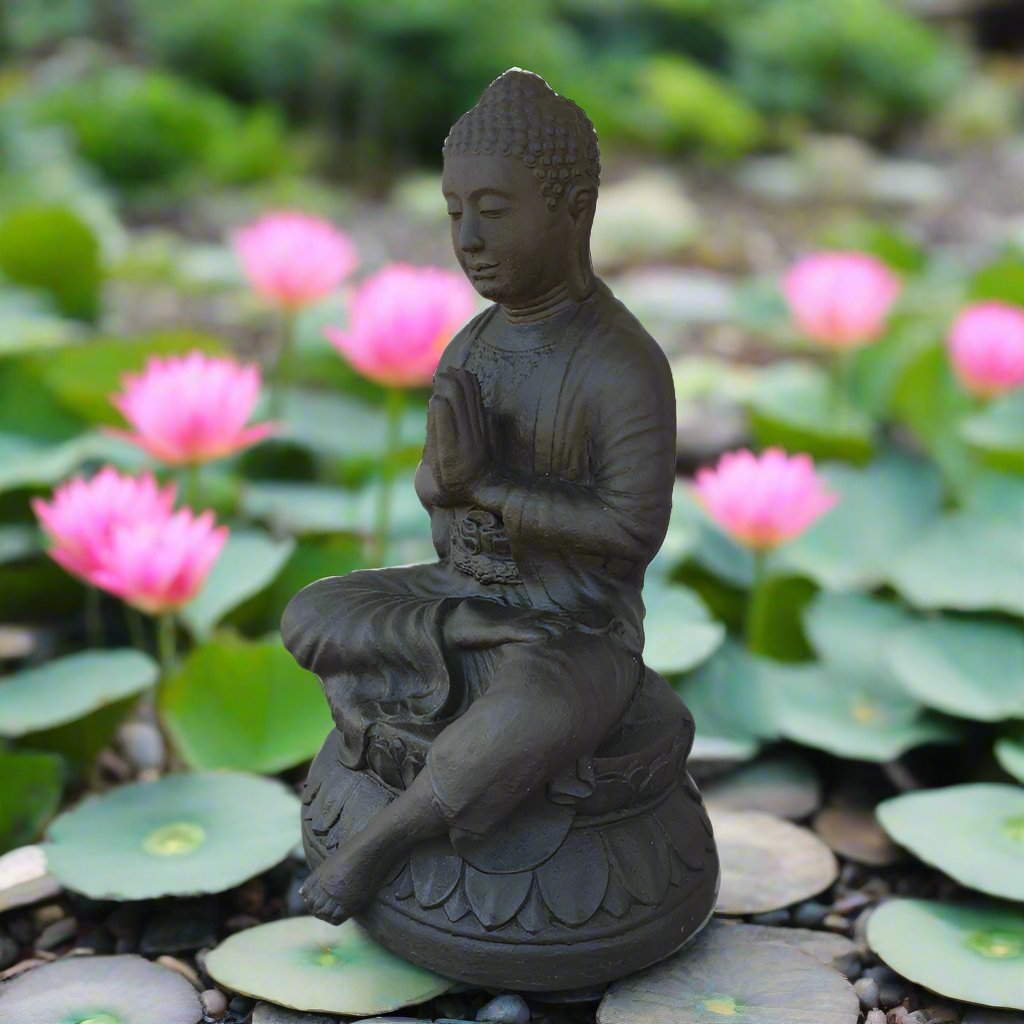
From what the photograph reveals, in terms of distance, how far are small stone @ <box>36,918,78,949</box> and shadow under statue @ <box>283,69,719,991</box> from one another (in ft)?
1.52

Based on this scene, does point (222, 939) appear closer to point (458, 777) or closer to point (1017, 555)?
point (458, 777)

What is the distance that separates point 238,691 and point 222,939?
0.50 m

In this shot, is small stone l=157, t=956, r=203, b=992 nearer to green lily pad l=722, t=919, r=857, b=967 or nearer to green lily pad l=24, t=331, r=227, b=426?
green lily pad l=722, t=919, r=857, b=967

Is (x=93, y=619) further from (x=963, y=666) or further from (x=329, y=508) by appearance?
(x=963, y=666)

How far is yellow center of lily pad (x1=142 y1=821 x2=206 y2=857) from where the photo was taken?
202 centimetres

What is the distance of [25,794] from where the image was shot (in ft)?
7.11

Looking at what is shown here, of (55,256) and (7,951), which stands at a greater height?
(55,256)

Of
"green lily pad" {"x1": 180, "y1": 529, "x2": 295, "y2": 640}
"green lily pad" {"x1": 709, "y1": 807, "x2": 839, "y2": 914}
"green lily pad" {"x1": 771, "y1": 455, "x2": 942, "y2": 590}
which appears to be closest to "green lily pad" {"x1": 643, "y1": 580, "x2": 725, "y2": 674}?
"green lily pad" {"x1": 709, "y1": 807, "x2": 839, "y2": 914}

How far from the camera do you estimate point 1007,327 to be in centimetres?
301

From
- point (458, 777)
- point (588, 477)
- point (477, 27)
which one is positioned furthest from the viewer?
point (477, 27)

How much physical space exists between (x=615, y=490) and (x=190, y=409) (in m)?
1.03

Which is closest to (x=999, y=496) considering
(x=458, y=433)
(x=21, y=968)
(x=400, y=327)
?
(x=400, y=327)

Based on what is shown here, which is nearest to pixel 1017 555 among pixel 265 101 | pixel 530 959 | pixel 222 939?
pixel 530 959

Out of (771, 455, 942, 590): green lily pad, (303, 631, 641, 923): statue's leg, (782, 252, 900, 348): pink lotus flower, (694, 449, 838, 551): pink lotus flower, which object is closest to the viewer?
(303, 631, 641, 923): statue's leg
